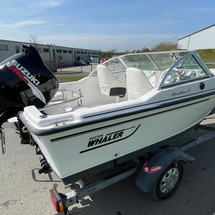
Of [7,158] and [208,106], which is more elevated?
[208,106]

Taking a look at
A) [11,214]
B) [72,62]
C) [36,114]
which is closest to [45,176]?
[11,214]

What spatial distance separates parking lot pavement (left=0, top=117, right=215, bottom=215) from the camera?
2.57 m

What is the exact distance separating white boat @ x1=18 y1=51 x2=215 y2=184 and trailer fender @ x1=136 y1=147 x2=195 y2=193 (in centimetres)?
15

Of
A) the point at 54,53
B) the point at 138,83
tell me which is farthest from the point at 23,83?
the point at 54,53

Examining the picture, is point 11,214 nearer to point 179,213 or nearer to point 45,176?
point 45,176

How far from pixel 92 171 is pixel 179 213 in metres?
1.11

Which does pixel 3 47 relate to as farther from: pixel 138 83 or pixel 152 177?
pixel 152 177

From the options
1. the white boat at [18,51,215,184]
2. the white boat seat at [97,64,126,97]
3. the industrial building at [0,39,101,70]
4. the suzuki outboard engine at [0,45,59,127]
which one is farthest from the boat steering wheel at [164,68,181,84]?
the industrial building at [0,39,101,70]

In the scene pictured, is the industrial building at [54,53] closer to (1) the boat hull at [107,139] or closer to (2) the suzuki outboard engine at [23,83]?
(2) the suzuki outboard engine at [23,83]

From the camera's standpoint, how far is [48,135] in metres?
1.88

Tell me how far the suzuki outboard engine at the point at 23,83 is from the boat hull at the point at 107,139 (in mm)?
667

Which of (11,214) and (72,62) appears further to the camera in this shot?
(72,62)

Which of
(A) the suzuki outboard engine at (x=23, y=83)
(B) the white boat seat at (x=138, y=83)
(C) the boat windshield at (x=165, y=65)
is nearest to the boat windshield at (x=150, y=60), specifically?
(C) the boat windshield at (x=165, y=65)

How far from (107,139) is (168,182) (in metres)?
1.08
